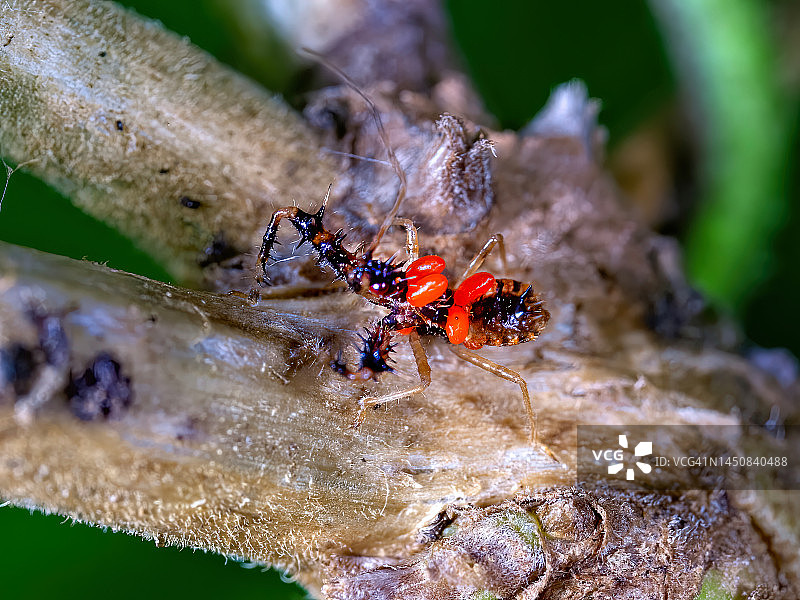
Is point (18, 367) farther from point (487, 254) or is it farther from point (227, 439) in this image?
point (487, 254)

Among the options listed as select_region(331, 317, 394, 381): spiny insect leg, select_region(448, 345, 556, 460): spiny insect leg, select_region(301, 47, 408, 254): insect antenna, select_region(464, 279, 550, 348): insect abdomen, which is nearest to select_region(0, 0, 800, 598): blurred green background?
select_region(464, 279, 550, 348): insect abdomen

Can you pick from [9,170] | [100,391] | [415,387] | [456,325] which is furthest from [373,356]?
[9,170]

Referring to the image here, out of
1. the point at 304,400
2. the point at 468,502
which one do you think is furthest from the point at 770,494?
the point at 304,400

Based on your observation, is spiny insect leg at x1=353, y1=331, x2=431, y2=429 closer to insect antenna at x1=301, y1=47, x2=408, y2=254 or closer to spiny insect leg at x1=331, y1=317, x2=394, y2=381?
spiny insect leg at x1=331, y1=317, x2=394, y2=381

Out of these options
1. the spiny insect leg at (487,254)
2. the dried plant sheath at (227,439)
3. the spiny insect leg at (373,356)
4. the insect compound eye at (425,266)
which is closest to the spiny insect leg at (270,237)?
the dried plant sheath at (227,439)

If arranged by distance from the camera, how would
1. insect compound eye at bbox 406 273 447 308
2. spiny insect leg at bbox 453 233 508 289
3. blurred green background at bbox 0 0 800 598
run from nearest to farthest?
spiny insect leg at bbox 453 233 508 289
insect compound eye at bbox 406 273 447 308
blurred green background at bbox 0 0 800 598

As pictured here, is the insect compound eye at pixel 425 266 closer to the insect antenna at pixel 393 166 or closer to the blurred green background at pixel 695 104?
the insect antenna at pixel 393 166

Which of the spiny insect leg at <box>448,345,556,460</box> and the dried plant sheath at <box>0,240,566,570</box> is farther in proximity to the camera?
the spiny insect leg at <box>448,345,556,460</box>
